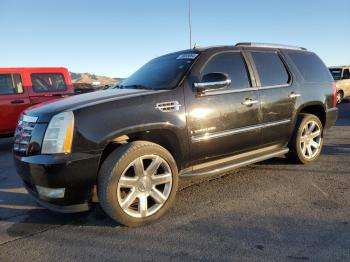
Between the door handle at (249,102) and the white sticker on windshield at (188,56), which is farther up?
the white sticker on windshield at (188,56)

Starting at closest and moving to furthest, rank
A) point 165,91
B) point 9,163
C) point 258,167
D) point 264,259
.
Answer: point 264,259 < point 165,91 < point 258,167 < point 9,163

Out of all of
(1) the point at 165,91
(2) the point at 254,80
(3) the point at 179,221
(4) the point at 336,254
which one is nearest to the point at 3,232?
(3) the point at 179,221

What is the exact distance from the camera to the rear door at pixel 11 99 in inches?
304

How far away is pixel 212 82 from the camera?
12.3 ft

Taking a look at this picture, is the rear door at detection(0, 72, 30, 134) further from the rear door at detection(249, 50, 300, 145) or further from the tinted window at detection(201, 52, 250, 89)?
the rear door at detection(249, 50, 300, 145)

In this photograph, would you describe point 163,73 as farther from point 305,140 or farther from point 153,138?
point 305,140

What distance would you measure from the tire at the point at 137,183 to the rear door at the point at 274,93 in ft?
5.18

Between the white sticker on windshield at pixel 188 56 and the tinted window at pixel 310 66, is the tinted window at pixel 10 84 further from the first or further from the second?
the tinted window at pixel 310 66

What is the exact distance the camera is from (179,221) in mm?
3359

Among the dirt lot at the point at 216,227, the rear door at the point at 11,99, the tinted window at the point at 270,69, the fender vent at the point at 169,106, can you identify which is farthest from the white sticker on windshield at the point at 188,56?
the rear door at the point at 11,99

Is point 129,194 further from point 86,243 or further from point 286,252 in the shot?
point 286,252

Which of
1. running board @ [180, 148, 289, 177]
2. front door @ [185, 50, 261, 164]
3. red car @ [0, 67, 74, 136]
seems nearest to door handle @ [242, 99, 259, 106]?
front door @ [185, 50, 261, 164]

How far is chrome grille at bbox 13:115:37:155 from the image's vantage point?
3219 mm

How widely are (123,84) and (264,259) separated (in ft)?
9.40
